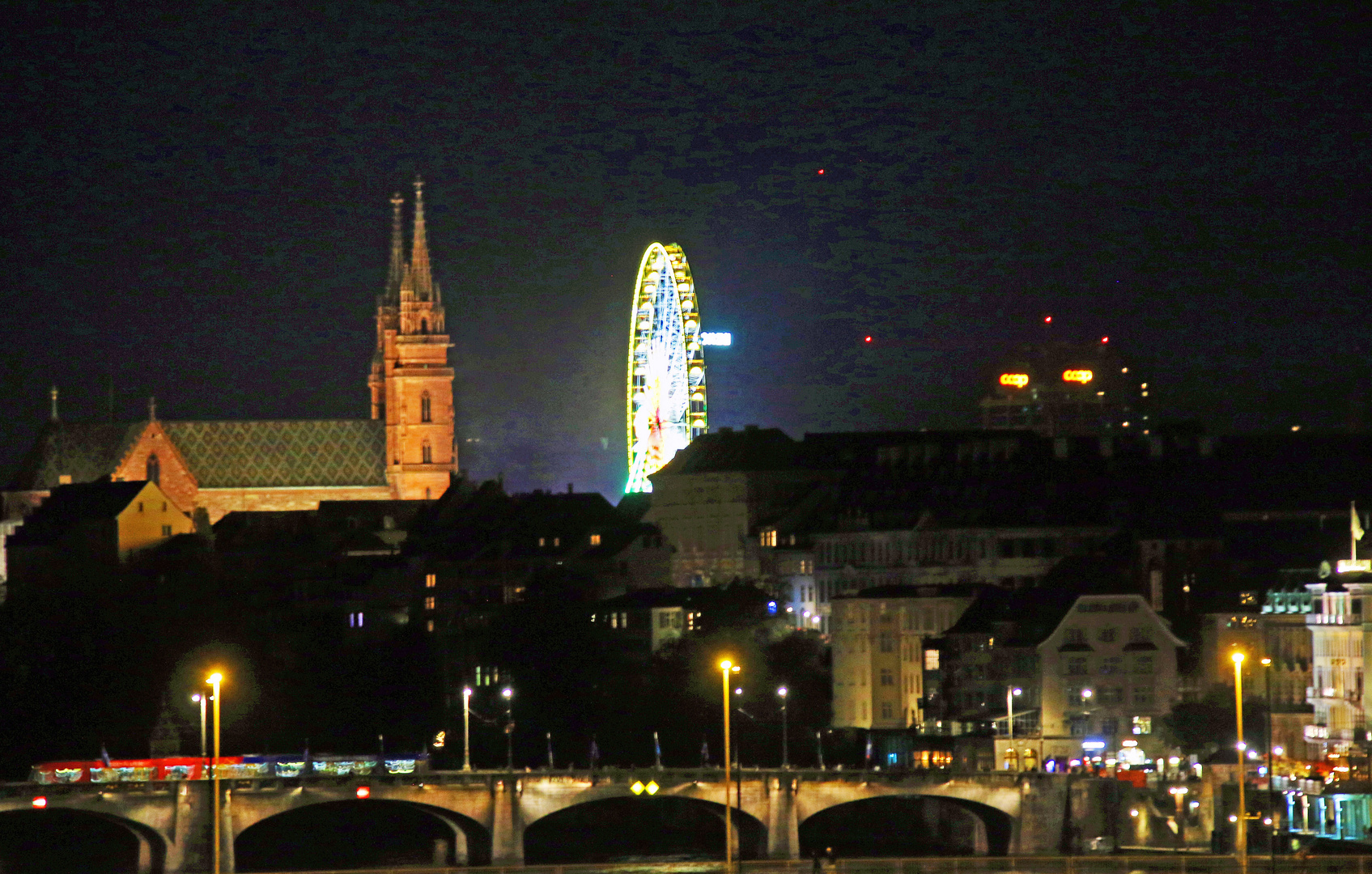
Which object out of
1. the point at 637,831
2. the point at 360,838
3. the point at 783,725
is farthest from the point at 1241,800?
the point at 360,838

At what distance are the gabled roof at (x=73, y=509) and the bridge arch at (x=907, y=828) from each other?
7915 centimetres

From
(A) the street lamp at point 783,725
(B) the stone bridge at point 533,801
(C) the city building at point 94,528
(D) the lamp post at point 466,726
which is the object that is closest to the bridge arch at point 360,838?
(B) the stone bridge at point 533,801

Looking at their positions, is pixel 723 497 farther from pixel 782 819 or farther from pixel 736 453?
pixel 782 819

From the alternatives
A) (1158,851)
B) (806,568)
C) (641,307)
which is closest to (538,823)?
(1158,851)

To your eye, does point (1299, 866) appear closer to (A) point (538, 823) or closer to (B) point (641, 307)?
(A) point (538, 823)

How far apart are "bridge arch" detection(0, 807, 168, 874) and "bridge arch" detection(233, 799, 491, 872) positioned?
3431mm

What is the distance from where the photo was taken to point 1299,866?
87500 mm

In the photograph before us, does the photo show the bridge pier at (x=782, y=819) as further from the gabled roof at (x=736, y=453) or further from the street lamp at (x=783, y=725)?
the gabled roof at (x=736, y=453)

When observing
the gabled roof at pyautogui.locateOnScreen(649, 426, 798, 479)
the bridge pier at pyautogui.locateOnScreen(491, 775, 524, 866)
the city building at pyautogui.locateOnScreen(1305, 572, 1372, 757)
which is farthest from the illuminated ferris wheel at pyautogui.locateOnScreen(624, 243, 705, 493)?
the bridge pier at pyautogui.locateOnScreen(491, 775, 524, 866)

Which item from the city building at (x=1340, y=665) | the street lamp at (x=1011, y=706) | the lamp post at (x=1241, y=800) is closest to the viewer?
the lamp post at (x=1241, y=800)

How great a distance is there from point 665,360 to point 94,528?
125 ft

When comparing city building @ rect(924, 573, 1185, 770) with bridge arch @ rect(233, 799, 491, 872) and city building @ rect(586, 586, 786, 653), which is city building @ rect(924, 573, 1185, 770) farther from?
city building @ rect(586, 586, 786, 653)

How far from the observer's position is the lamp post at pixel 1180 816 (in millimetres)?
104000

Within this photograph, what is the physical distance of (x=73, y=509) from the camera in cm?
19325
